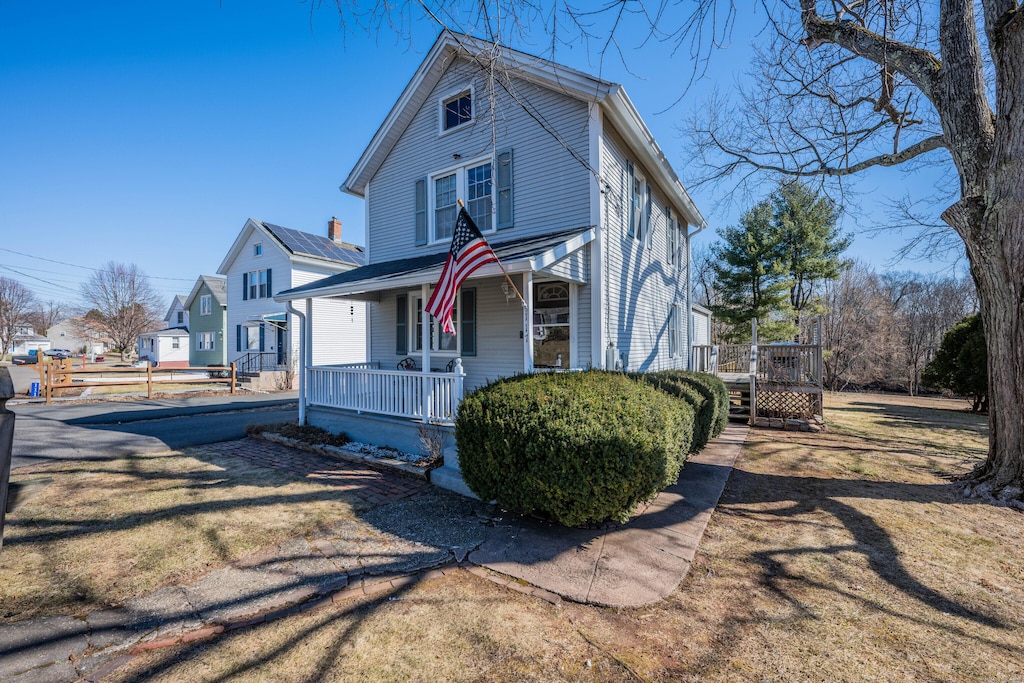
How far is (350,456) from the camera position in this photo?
23.4 feet

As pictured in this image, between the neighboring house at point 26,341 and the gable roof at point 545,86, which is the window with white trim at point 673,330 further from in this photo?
the neighboring house at point 26,341

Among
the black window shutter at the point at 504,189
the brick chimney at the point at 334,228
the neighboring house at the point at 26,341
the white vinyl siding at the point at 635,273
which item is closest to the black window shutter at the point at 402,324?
the black window shutter at the point at 504,189

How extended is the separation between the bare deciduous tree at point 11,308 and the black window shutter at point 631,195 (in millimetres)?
60262

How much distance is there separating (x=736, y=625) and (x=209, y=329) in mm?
33971

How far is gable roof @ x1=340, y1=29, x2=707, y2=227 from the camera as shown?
7.73 metres

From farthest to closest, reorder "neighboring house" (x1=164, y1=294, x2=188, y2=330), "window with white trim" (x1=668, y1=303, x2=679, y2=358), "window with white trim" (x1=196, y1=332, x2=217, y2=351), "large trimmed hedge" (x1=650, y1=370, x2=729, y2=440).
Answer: "neighboring house" (x1=164, y1=294, x2=188, y2=330), "window with white trim" (x1=196, y1=332, x2=217, y2=351), "window with white trim" (x1=668, y1=303, x2=679, y2=358), "large trimmed hedge" (x1=650, y1=370, x2=729, y2=440)

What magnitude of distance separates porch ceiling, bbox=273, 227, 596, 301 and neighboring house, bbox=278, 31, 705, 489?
43 mm

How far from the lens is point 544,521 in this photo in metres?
4.58

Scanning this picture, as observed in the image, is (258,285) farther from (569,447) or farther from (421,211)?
(569,447)

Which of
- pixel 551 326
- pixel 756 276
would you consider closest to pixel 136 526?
pixel 551 326

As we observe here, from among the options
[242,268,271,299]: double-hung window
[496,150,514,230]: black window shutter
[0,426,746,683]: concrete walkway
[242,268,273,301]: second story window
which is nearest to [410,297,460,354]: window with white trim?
[496,150,514,230]: black window shutter

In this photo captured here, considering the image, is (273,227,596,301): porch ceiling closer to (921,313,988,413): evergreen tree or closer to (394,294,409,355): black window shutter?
(394,294,409,355): black window shutter

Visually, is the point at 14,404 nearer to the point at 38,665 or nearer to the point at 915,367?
the point at 38,665

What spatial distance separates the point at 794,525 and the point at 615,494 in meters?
2.30
